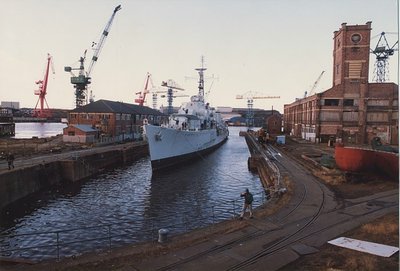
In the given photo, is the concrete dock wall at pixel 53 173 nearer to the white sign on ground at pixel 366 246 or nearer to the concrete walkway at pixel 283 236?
the concrete walkway at pixel 283 236

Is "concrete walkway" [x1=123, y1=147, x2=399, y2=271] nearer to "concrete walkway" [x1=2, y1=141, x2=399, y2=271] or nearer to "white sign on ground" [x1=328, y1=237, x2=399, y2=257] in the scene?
"concrete walkway" [x1=2, y1=141, x2=399, y2=271]

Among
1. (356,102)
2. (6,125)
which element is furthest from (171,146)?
(6,125)

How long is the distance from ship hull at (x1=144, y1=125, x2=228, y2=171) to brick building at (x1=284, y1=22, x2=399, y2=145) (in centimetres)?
2501

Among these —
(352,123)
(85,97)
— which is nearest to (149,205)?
(352,123)

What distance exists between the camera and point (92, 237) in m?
21.3

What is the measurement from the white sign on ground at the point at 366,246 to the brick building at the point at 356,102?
49.2m

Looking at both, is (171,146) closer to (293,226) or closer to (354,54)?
(293,226)

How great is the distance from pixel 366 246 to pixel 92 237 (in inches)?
639

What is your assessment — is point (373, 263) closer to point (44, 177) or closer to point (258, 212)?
point (258, 212)

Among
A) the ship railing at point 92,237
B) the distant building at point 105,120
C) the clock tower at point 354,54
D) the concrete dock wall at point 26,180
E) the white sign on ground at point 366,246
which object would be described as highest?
the clock tower at point 354,54

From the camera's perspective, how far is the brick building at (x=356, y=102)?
6131cm

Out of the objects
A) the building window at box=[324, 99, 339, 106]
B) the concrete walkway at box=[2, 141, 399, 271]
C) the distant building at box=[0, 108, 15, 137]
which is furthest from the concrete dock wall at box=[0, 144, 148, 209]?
the distant building at box=[0, 108, 15, 137]

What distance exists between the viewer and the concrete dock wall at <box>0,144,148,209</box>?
94.8 ft

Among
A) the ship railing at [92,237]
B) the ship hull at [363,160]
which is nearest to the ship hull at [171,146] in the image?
the ship railing at [92,237]
